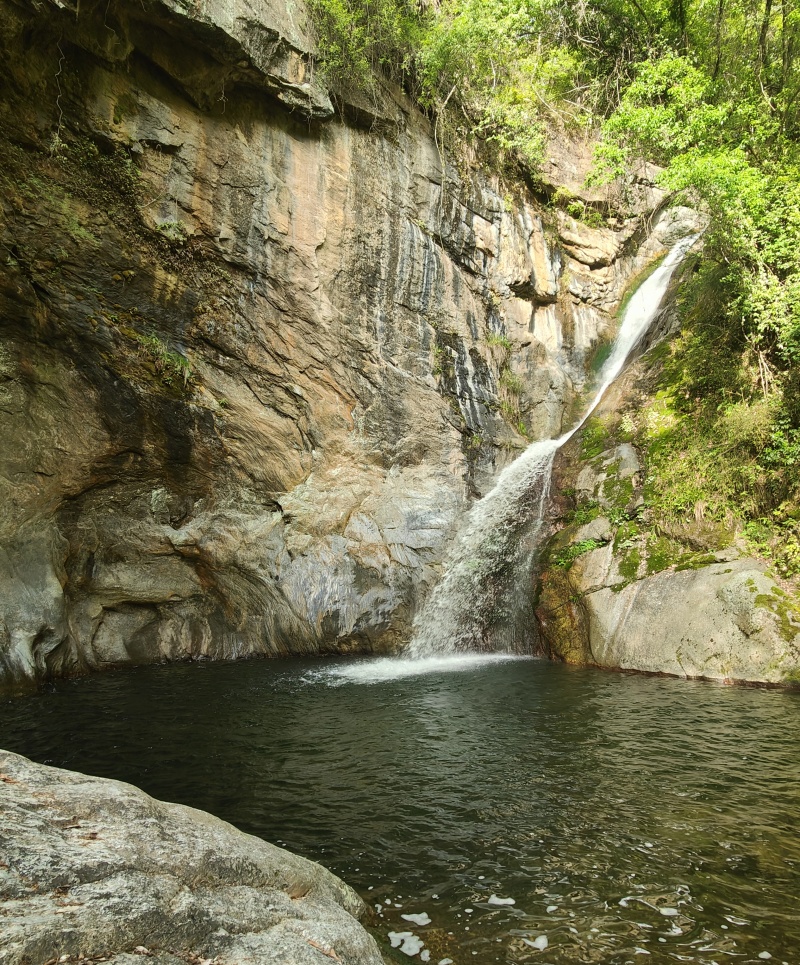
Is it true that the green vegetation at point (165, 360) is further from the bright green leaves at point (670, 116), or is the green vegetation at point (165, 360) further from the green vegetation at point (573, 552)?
the bright green leaves at point (670, 116)

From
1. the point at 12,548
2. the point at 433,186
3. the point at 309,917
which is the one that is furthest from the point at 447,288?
the point at 309,917

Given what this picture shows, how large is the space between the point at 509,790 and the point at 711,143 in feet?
39.6

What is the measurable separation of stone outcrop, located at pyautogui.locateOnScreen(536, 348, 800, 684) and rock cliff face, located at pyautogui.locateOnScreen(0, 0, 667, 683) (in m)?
2.98

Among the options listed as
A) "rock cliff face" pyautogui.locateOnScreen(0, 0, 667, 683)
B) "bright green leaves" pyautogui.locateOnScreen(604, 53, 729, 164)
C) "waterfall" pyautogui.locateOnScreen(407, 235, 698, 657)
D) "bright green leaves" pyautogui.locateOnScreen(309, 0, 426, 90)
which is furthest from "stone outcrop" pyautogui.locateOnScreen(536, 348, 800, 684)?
"bright green leaves" pyautogui.locateOnScreen(309, 0, 426, 90)

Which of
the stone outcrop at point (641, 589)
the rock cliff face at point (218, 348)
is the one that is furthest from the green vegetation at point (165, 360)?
the stone outcrop at point (641, 589)

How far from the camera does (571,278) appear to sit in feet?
62.8

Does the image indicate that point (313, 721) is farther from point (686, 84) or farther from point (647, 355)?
point (686, 84)

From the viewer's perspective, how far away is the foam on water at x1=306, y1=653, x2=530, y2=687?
10.1m

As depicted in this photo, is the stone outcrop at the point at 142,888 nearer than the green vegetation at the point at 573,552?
Yes

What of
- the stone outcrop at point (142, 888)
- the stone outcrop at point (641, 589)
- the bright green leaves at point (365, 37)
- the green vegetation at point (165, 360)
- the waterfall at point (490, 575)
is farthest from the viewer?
the bright green leaves at point (365, 37)

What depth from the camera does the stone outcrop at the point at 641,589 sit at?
8.67 meters

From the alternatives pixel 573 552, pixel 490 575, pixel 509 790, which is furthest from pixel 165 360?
pixel 509 790

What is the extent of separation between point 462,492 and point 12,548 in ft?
31.3

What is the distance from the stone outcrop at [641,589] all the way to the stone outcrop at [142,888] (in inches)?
309
